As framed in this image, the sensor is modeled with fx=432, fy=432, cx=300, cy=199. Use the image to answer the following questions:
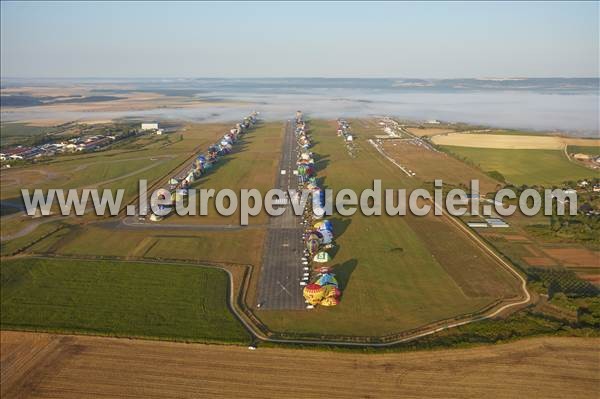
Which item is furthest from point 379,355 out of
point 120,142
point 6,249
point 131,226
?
point 120,142

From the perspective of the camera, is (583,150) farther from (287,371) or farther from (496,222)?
(287,371)

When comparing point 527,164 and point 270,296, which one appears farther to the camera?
point 527,164

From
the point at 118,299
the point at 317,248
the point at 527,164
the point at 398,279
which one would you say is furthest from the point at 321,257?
the point at 527,164

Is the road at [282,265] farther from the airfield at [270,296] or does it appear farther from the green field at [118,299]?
the green field at [118,299]

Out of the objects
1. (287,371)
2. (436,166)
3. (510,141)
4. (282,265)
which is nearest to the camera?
(287,371)

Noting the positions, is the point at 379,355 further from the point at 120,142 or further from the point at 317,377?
the point at 120,142

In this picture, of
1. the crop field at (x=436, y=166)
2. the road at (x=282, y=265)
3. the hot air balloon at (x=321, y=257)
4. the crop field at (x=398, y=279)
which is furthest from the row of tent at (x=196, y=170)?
the crop field at (x=436, y=166)
